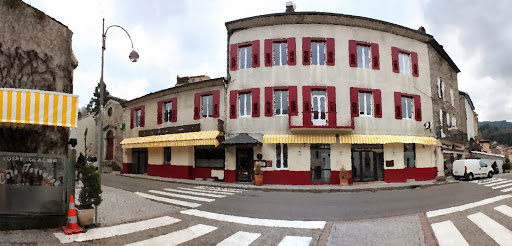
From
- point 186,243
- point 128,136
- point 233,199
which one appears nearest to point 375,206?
point 233,199

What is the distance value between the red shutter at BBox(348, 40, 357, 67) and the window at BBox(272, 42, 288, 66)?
4.24 metres

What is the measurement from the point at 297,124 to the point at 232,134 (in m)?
4.58

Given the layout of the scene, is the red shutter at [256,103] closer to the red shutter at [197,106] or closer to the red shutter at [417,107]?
the red shutter at [197,106]

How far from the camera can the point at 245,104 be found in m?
18.9

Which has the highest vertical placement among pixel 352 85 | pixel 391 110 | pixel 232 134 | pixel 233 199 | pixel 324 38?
pixel 324 38

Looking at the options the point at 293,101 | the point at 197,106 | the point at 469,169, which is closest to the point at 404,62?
the point at 293,101

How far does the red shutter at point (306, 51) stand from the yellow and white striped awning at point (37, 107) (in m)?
14.2

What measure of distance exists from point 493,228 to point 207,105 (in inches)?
677

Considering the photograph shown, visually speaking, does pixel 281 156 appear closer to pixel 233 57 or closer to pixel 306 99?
pixel 306 99

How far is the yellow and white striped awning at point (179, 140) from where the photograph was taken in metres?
18.6

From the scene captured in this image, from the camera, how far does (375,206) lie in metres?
9.93

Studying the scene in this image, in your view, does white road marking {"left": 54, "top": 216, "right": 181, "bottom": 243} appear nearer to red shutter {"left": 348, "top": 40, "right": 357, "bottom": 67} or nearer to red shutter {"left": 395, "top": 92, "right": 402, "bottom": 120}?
red shutter {"left": 348, "top": 40, "right": 357, "bottom": 67}

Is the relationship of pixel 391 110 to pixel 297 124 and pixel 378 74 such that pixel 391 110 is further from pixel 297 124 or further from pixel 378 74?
pixel 297 124

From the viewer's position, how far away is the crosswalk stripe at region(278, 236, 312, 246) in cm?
565
